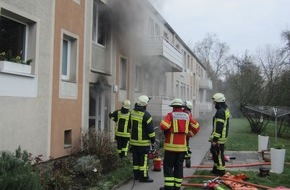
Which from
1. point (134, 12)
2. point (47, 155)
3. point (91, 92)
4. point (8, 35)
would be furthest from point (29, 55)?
point (134, 12)

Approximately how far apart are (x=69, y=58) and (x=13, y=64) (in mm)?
3268

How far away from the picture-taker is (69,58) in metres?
10.8

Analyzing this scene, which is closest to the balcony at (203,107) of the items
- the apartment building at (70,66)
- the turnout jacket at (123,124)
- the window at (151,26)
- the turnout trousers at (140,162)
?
the apartment building at (70,66)

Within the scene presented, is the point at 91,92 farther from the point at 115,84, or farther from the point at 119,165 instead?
the point at 119,165

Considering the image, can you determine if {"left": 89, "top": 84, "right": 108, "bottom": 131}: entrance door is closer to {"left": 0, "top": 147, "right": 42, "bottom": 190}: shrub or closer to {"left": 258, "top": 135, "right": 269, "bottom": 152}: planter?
{"left": 258, "top": 135, "right": 269, "bottom": 152}: planter

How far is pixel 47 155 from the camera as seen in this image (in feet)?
29.9

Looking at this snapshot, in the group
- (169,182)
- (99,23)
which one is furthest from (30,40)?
(99,23)

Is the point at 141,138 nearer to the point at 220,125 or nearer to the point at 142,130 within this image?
the point at 142,130

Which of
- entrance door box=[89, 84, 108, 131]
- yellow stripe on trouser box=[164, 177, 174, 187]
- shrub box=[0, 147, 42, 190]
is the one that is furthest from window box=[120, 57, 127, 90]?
shrub box=[0, 147, 42, 190]

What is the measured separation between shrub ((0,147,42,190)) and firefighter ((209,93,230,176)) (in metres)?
4.70

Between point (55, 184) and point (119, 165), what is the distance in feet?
9.88

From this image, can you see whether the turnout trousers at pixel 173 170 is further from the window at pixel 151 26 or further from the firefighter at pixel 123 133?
the window at pixel 151 26

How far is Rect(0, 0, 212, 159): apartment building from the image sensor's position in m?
8.05

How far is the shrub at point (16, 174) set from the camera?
14.0ft
